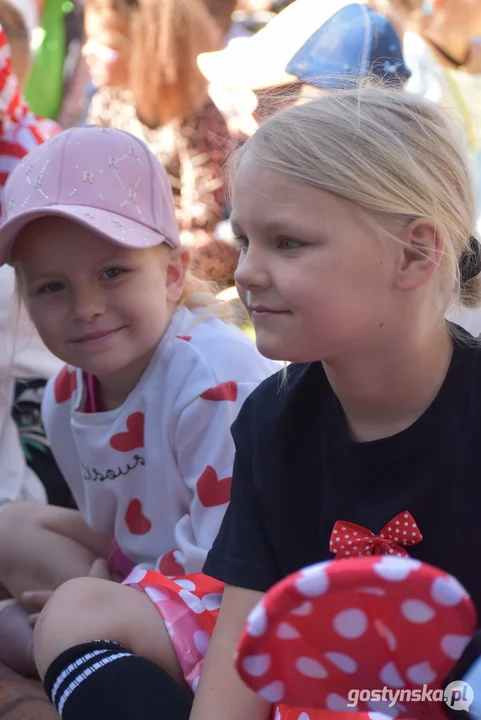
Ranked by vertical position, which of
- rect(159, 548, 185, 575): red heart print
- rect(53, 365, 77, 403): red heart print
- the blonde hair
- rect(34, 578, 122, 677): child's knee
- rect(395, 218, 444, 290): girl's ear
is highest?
the blonde hair

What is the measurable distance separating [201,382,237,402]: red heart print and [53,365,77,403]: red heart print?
15.4 inches

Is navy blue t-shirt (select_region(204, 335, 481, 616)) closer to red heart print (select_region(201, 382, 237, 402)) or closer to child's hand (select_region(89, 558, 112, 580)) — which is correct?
red heart print (select_region(201, 382, 237, 402))

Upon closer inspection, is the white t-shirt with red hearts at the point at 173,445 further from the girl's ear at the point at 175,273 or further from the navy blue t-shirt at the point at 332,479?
the navy blue t-shirt at the point at 332,479

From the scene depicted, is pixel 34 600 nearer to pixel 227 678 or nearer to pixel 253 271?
pixel 227 678

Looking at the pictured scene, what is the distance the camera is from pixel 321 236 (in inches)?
39.9

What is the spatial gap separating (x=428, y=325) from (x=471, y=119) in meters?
1.49

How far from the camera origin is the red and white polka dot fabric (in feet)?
2.43

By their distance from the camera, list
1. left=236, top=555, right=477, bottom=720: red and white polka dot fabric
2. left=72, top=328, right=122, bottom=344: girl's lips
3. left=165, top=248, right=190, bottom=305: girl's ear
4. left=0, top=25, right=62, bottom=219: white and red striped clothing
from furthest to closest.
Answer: left=0, top=25, right=62, bottom=219: white and red striped clothing
left=165, top=248, right=190, bottom=305: girl's ear
left=72, top=328, right=122, bottom=344: girl's lips
left=236, top=555, right=477, bottom=720: red and white polka dot fabric

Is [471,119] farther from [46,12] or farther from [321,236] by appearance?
[46,12]

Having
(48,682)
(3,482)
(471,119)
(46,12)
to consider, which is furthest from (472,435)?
(46,12)

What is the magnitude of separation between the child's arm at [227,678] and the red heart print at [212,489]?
261 millimetres

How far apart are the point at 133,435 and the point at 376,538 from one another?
0.64m

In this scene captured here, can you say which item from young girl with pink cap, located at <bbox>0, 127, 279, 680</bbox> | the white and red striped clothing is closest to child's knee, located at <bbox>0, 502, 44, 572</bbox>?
young girl with pink cap, located at <bbox>0, 127, 279, 680</bbox>

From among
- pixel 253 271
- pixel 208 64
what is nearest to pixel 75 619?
pixel 253 271
